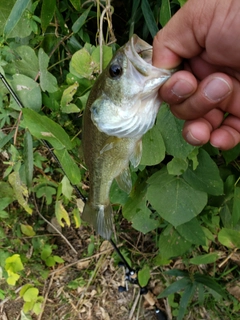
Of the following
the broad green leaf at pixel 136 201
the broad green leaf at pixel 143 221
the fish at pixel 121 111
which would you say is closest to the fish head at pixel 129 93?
the fish at pixel 121 111

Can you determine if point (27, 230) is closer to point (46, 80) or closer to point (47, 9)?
point (46, 80)

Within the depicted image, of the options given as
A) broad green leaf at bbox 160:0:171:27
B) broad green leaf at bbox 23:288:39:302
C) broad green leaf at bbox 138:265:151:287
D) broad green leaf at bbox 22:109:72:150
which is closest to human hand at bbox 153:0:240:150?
broad green leaf at bbox 160:0:171:27

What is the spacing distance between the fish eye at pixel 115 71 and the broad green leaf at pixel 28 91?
1.62 feet

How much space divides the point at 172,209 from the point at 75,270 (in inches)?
49.1

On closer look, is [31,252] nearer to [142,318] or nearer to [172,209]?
[142,318]

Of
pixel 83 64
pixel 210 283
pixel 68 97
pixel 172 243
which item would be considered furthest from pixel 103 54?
pixel 210 283

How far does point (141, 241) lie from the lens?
7.61ft

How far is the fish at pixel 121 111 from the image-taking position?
2.99 feet

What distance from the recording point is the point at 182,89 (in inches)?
34.8

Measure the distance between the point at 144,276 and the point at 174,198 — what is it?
0.89 m

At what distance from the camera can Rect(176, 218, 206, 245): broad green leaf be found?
1.60 m

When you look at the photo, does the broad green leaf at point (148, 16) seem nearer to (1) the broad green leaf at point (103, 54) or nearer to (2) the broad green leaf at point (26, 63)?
(1) the broad green leaf at point (103, 54)

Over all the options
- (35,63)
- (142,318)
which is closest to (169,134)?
(35,63)

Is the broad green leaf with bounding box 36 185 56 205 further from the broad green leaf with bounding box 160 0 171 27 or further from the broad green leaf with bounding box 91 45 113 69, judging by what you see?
the broad green leaf with bounding box 160 0 171 27
